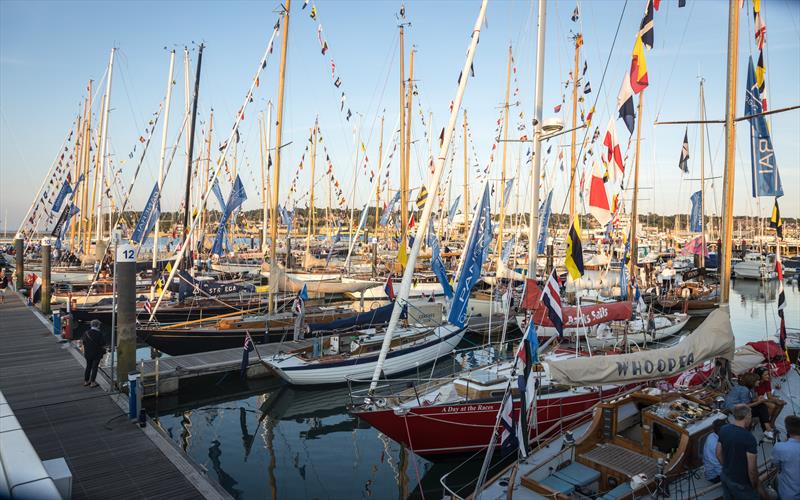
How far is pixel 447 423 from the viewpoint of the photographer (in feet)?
39.3

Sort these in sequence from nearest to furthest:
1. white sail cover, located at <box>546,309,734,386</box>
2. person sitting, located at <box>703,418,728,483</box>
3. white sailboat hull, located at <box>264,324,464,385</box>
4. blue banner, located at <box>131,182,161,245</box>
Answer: person sitting, located at <box>703,418,728,483</box> < white sail cover, located at <box>546,309,734,386</box> < white sailboat hull, located at <box>264,324,464,385</box> < blue banner, located at <box>131,182,161,245</box>

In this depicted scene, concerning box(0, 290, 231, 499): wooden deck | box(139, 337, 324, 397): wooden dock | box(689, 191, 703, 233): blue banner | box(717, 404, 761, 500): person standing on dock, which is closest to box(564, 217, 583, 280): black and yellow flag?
box(717, 404, 761, 500): person standing on dock

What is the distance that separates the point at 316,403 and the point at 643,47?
1402 centimetres

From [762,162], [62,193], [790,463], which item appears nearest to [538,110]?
[762,162]

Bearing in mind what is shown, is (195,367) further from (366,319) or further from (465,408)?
(465,408)

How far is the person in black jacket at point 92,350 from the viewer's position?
14297 mm

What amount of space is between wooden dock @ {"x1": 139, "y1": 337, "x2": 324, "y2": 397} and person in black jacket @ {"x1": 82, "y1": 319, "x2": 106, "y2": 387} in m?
1.61

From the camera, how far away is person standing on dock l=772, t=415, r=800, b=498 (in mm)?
6121

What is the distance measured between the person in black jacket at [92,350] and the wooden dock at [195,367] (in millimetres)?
1608

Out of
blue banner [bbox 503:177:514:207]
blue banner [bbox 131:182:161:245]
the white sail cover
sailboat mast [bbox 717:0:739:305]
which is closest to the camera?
the white sail cover

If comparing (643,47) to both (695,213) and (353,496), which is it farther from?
(695,213)

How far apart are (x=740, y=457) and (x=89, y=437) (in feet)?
40.1

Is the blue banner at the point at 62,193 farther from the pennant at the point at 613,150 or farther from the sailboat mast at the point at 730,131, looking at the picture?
the sailboat mast at the point at 730,131

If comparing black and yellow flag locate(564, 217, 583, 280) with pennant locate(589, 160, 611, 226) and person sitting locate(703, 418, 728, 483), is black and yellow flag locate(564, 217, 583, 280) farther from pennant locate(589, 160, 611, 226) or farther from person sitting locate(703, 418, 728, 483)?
person sitting locate(703, 418, 728, 483)
